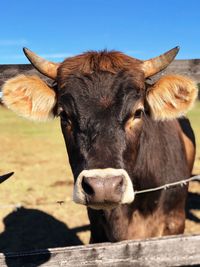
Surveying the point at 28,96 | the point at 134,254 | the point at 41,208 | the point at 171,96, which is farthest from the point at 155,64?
the point at 41,208

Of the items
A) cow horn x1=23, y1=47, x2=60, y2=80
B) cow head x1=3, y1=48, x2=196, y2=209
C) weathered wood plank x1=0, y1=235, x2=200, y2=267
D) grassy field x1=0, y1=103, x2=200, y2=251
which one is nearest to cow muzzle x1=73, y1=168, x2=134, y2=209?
cow head x1=3, y1=48, x2=196, y2=209

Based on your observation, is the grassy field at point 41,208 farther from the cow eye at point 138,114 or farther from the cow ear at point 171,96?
the cow eye at point 138,114

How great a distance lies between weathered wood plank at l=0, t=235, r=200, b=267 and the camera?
2.80 meters

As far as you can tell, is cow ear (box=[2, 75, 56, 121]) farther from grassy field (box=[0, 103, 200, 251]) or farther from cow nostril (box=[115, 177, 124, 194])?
grassy field (box=[0, 103, 200, 251])

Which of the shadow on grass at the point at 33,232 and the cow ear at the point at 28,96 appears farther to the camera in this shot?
the shadow on grass at the point at 33,232

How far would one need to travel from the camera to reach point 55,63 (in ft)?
12.4

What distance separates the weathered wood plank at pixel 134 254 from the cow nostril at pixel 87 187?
48cm

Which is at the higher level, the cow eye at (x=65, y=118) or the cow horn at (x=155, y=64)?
the cow horn at (x=155, y=64)

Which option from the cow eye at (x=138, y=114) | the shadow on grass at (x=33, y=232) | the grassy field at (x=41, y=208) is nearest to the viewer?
the cow eye at (x=138, y=114)

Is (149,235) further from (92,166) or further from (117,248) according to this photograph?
(92,166)

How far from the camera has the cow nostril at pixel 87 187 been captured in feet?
8.28

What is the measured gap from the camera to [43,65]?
12.0ft

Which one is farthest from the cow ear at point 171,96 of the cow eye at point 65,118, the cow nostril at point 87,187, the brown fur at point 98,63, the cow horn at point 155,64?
the cow nostril at point 87,187

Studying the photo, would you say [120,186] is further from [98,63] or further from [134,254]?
[98,63]
